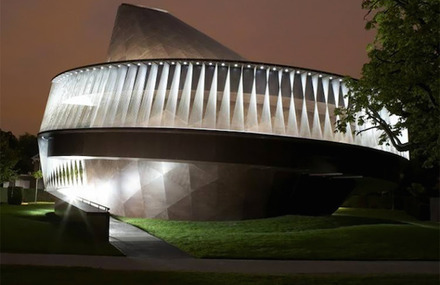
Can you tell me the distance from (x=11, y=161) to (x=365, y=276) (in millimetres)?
44920

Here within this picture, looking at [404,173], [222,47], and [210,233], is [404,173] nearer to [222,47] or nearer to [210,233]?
[222,47]

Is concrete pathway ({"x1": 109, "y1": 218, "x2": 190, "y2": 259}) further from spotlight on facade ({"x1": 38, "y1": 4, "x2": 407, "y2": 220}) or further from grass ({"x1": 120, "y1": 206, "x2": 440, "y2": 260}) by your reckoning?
spotlight on facade ({"x1": 38, "y1": 4, "x2": 407, "y2": 220})

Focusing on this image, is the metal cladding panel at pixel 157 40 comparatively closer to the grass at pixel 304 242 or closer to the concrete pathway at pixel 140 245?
the grass at pixel 304 242

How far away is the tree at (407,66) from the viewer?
62.1 feet

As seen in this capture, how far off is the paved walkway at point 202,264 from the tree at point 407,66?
5824mm

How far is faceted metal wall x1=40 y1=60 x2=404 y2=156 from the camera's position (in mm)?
33406

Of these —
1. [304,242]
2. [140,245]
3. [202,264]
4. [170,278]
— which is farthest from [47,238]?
[304,242]

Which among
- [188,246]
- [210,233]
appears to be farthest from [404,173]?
[188,246]

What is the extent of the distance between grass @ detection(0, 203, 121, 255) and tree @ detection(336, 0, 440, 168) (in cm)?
1115

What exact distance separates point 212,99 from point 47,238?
15.9 meters

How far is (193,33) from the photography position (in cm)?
4362

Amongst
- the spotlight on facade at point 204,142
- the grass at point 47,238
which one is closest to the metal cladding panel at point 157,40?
the spotlight on facade at point 204,142

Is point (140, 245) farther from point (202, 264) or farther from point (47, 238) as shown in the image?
point (202, 264)

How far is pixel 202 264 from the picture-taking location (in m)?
16.5
